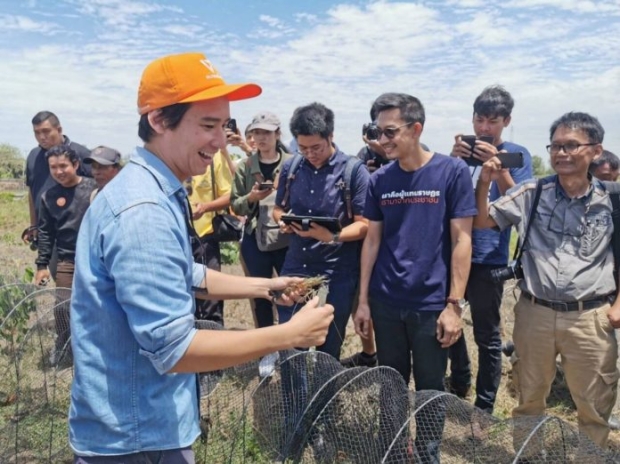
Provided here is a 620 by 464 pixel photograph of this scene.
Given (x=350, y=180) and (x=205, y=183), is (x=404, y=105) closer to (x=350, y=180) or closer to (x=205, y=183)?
(x=350, y=180)

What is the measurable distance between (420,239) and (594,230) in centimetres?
93

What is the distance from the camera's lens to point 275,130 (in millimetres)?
4445

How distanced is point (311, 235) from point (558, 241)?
1423 millimetres

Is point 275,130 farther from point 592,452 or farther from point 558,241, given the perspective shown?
point 592,452

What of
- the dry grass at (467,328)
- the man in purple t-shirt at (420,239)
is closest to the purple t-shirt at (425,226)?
the man in purple t-shirt at (420,239)

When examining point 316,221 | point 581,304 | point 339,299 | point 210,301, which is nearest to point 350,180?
point 316,221

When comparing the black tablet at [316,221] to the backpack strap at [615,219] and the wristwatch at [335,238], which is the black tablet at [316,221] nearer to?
Result: the wristwatch at [335,238]

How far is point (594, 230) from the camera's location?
3.03m

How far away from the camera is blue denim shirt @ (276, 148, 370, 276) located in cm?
367

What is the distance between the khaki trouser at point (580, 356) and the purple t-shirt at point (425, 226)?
590 millimetres

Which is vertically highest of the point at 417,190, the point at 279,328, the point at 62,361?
the point at 417,190

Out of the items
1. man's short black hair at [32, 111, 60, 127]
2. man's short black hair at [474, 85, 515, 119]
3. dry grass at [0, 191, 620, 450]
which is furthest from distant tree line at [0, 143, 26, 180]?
man's short black hair at [474, 85, 515, 119]

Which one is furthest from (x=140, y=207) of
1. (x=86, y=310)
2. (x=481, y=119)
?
(x=481, y=119)

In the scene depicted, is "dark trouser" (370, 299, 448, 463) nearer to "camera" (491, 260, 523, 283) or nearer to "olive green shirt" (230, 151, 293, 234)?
"camera" (491, 260, 523, 283)
